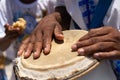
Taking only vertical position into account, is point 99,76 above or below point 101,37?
below

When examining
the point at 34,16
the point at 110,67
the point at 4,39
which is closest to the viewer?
the point at 110,67

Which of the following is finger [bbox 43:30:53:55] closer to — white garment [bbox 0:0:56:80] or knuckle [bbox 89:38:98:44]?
knuckle [bbox 89:38:98:44]

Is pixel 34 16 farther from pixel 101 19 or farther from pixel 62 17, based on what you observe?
pixel 101 19

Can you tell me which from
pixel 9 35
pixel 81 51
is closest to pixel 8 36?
pixel 9 35

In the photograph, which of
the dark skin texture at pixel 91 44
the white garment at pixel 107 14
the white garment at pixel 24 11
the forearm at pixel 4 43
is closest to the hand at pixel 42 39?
the dark skin texture at pixel 91 44

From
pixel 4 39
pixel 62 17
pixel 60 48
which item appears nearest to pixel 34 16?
pixel 4 39

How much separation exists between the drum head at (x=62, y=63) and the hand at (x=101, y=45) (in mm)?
31

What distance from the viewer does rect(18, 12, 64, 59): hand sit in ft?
5.77

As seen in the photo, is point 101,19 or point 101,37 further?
point 101,19

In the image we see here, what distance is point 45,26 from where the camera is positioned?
6.23ft

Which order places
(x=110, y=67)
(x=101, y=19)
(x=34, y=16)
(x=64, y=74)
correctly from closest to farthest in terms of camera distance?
(x=64, y=74)
(x=110, y=67)
(x=101, y=19)
(x=34, y=16)

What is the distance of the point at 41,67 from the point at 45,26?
1.05ft

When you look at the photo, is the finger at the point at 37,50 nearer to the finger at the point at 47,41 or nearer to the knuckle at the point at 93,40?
the finger at the point at 47,41

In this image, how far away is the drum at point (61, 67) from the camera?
158cm
